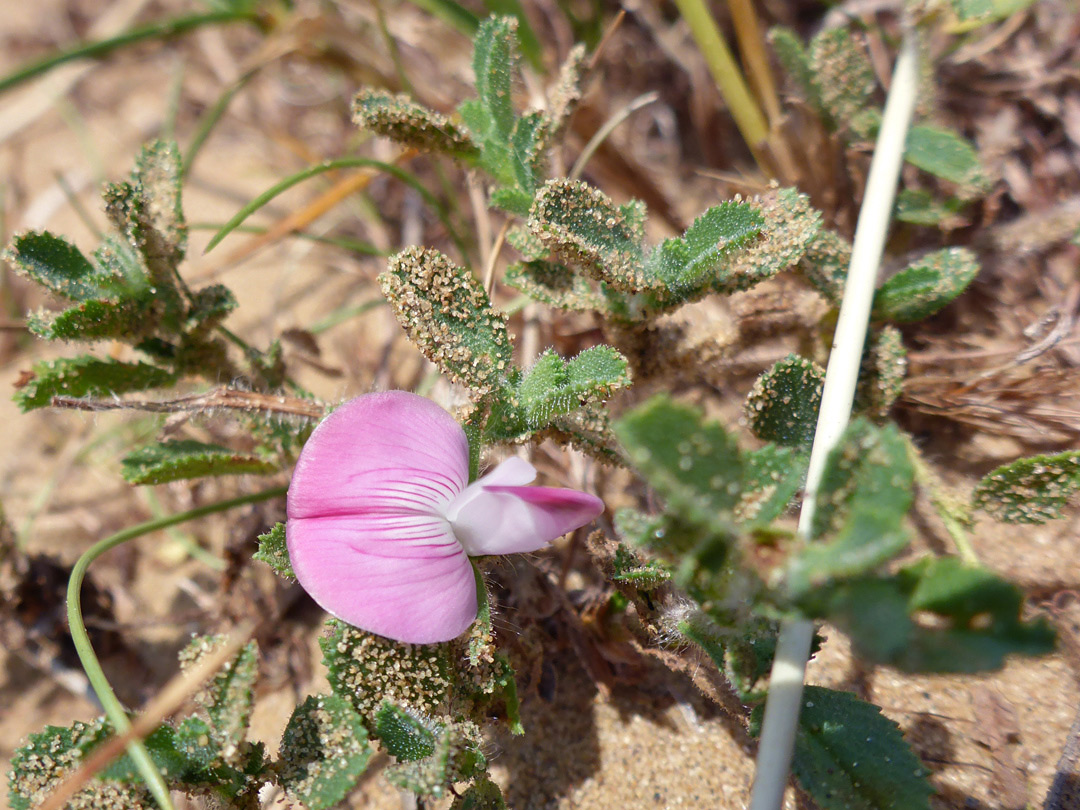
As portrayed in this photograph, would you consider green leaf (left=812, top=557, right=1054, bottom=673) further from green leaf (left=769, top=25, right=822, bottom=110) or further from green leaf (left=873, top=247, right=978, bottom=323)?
green leaf (left=769, top=25, right=822, bottom=110)

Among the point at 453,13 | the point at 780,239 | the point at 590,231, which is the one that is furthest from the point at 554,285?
the point at 453,13

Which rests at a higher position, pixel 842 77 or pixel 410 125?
pixel 842 77

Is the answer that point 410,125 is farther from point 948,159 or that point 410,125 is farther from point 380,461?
point 948,159

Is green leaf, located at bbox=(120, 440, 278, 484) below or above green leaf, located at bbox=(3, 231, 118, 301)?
below

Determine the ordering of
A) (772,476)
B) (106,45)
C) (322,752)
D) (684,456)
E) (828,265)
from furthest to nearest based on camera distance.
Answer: (106,45) < (828,265) < (322,752) < (772,476) < (684,456)

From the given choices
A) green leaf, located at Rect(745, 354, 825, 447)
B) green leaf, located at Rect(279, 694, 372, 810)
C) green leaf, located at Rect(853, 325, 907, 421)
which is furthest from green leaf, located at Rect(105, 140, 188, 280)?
green leaf, located at Rect(853, 325, 907, 421)

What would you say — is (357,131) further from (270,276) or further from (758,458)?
(758,458)

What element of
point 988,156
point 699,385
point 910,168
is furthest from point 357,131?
point 988,156
